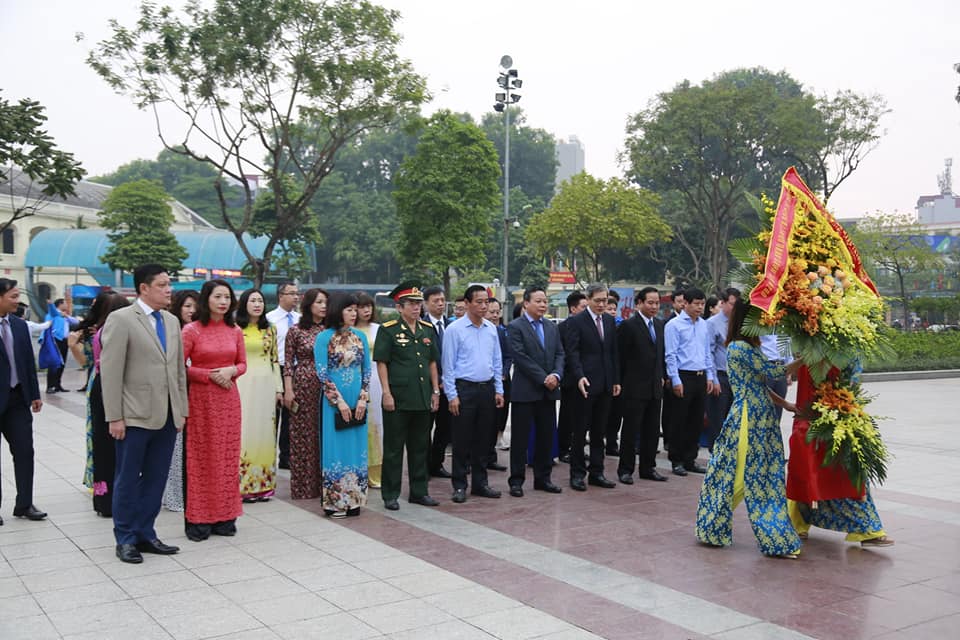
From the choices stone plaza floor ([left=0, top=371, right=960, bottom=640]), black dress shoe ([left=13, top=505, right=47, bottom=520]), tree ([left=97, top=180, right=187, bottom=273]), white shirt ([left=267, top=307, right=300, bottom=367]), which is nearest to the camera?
stone plaza floor ([left=0, top=371, right=960, bottom=640])

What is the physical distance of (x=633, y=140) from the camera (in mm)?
30750

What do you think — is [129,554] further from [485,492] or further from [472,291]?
[472,291]

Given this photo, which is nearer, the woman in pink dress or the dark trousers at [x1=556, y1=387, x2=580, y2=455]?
the woman in pink dress

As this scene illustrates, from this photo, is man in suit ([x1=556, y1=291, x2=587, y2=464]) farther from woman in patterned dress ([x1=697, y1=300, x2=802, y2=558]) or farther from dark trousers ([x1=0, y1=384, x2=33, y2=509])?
dark trousers ([x1=0, y1=384, x2=33, y2=509])

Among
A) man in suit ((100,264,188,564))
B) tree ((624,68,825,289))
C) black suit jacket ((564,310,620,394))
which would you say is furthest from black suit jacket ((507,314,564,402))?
tree ((624,68,825,289))

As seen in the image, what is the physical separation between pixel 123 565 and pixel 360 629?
1920mm

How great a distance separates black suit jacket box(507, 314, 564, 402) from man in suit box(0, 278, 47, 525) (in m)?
3.76

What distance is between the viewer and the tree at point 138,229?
3947cm

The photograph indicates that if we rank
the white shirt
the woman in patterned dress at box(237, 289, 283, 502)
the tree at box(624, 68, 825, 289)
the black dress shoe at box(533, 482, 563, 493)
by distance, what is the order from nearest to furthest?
the woman in patterned dress at box(237, 289, 283, 502)
the black dress shoe at box(533, 482, 563, 493)
the white shirt
the tree at box(624, 68, 825, 289)

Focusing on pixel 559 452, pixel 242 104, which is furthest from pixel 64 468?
pixel 242 104

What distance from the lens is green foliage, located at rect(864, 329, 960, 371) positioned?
22.5 meters

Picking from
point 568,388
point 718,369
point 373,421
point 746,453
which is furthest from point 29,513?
point 718,369

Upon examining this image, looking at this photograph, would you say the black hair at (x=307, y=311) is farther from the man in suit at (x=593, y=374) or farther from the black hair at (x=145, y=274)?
the man in suit at (x=593, y=374)

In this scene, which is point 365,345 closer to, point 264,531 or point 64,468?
point 264,531
